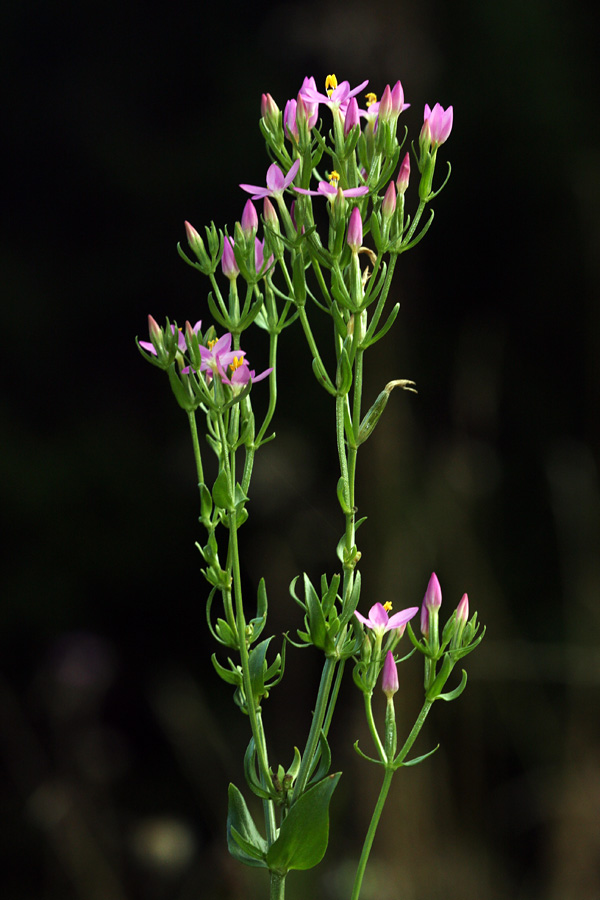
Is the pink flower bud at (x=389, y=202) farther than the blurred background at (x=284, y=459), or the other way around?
the blurred background at (x=284, y=459)

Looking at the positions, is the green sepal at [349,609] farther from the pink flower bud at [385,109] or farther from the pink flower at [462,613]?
the pink flower bud at [385,109]

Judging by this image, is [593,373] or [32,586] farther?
[32,586]

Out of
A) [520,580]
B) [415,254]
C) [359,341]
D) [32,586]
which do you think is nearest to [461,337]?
[415,254]

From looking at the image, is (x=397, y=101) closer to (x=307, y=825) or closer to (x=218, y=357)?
(x=218, y=357)

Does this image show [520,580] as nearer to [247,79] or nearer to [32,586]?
[32,586]

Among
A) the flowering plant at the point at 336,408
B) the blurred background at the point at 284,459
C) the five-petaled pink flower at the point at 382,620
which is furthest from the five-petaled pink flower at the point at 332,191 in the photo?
the blurred background at the point at 284,459

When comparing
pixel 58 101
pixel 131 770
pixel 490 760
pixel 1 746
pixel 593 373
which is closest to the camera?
pixel 593 373
